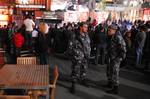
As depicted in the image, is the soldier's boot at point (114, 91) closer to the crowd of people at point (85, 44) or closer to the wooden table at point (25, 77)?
the crowd of people at point (85, 44)

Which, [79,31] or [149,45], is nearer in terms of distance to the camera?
[79,31]

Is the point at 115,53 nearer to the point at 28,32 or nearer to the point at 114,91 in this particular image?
the point at 114,91

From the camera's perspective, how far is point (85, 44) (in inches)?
382

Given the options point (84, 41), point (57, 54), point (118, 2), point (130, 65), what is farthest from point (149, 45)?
point (118, 2)

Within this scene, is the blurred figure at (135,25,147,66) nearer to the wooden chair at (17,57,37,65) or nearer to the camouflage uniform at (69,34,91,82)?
the camouflage uniform at (69,34,91,82)

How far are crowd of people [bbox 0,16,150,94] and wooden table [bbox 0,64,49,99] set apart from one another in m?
2.22

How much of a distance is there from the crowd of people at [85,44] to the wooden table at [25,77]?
7.30 feet

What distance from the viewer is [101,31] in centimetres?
1350

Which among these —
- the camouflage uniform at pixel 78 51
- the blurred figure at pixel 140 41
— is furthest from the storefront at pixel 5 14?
the camouflage uniform at pixel 78 51

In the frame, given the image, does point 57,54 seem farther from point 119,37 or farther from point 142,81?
point 119,37

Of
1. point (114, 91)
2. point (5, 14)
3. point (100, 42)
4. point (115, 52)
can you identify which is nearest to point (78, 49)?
point (115, 52)

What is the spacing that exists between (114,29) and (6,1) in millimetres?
18999

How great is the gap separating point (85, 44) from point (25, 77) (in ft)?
11.0

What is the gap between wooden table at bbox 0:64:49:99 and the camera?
612 cm
